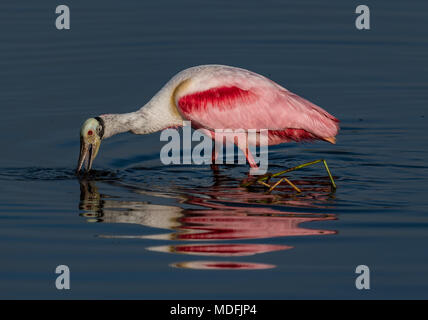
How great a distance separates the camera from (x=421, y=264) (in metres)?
9.61

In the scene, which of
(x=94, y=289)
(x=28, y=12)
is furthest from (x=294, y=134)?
(x=28, y=12)

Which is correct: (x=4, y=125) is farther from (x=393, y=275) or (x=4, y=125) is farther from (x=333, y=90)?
(x=393, y=275)

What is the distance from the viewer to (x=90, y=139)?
1338 cm

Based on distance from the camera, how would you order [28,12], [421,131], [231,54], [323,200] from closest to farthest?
[323,200] → [421,131] → [231,54] → [28,12]

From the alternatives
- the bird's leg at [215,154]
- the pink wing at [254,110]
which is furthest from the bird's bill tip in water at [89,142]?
the bird's leg at [215,154]

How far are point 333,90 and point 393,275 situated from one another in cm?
765

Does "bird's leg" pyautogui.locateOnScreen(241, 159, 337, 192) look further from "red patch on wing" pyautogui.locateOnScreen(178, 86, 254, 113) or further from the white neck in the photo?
the white neck

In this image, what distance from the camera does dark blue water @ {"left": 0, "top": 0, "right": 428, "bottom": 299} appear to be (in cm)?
955

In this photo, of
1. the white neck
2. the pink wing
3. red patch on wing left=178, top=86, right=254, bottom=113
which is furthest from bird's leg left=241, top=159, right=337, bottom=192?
the white neck

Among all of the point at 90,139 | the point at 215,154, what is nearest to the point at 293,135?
the point at 215,154

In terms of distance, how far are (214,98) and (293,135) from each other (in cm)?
115

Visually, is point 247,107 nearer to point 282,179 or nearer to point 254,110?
point 254,110

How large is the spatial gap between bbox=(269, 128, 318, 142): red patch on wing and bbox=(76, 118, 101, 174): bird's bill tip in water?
2.23m

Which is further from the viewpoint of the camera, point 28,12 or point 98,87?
point 28,12
